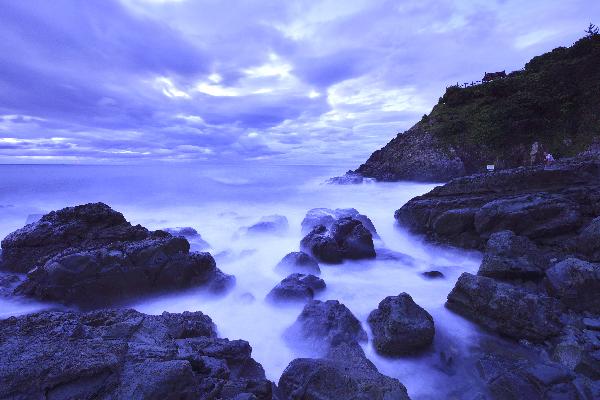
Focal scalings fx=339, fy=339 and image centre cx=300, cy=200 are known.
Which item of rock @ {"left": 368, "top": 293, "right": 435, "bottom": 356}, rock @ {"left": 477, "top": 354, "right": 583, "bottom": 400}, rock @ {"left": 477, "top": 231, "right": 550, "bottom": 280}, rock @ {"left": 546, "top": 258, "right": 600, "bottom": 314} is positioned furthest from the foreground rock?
rock @ {"left": 546, "top": 258, "right": 600, "bottom": 314}

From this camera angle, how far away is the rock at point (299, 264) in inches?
415

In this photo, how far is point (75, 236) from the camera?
10477 millimetres

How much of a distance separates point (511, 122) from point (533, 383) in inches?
1041

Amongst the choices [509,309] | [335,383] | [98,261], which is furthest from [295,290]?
[98,261]

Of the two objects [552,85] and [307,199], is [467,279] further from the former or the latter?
[552,85]

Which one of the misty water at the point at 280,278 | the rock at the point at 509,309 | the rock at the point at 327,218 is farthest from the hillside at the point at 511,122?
the rock at the point at 509,309

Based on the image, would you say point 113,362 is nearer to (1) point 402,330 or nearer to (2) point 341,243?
(1) point 402,330

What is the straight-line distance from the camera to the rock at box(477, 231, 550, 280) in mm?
8023

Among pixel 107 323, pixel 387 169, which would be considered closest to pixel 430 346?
pixel 107 323

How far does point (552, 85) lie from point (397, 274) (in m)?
25.2

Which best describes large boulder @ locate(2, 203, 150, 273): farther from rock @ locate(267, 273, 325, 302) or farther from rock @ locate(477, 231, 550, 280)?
rock @ locate(477, 231, 550, 280)

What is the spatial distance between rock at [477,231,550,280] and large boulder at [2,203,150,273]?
391 inches

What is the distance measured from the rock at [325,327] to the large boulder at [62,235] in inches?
247

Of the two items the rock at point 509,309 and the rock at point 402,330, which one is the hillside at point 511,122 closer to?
the rock at point 509,309
